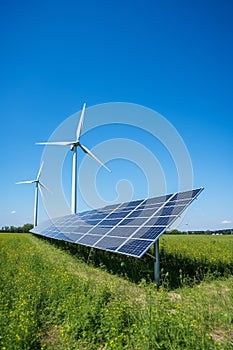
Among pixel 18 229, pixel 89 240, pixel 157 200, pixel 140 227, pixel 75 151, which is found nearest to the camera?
pixel 140 227

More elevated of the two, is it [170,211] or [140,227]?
[170,211]

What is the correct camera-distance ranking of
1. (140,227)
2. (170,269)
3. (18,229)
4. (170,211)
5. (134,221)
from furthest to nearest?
(18,229) → (134,221) → (170,269) → (140,227) → (170,211)

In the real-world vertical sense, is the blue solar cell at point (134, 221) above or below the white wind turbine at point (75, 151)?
below

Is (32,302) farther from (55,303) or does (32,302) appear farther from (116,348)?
(116,348)

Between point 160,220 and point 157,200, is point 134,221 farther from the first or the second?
point 157,200

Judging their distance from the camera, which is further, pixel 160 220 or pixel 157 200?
pixel 157 200

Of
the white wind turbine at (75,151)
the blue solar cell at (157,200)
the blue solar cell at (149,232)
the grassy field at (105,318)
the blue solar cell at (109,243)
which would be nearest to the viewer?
the grassy field at (105,318)

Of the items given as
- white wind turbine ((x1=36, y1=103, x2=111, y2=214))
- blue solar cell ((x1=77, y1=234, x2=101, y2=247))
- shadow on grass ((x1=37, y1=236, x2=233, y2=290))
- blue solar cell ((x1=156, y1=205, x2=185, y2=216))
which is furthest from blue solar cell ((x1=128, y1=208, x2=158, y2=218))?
white wind turbine ((x1=36, y1=103, x2=111, y2=214))

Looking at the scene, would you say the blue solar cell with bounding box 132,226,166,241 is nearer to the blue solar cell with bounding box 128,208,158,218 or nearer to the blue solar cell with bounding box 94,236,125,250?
the blue solar cell with bounding box 94,236,125,250

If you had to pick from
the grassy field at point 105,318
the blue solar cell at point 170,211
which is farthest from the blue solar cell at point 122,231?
the grassy field at point 105,318

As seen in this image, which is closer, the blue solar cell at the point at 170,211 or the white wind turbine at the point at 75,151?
the blue solar cell at the point at 170,211

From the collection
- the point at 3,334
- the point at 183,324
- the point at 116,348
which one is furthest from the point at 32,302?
the point at 183,324

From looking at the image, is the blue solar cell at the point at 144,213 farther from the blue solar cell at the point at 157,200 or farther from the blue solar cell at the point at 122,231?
the blue solar cell at the point at 122,231

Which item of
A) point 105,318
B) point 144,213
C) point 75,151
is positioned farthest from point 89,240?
point 75,151
